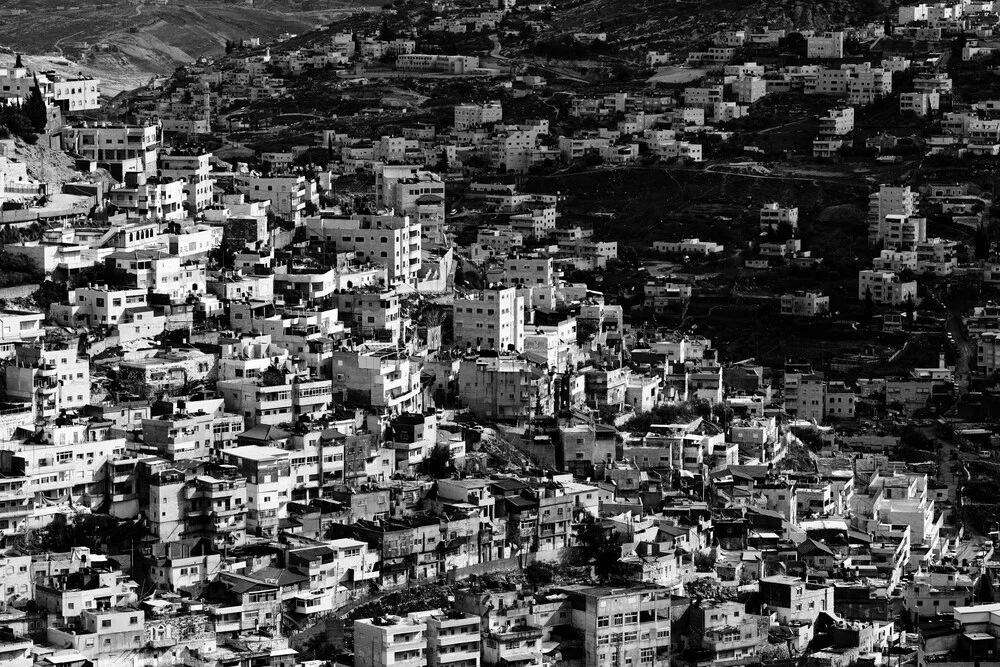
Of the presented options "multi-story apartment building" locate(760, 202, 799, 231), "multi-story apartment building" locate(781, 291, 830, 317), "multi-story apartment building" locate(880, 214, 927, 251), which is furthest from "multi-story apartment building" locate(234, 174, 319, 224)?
"multi-story apartment building" locate(880, 214, 927, 251)

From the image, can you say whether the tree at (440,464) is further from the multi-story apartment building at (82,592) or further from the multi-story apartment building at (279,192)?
the multi-story apartment building at (279,192)

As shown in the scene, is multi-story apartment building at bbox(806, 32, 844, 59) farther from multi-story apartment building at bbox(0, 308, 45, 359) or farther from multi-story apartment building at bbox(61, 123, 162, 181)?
multi-story apartment building at bbox(0, 308, 45, 359)

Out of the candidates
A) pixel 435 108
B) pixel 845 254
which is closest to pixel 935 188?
pixel 845 254

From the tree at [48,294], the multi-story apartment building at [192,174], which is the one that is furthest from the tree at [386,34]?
the tree at [48,294]


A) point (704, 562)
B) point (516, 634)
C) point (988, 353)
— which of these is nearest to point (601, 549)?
point (704, 562)

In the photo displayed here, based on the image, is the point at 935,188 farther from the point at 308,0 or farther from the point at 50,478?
the point at 308,0
